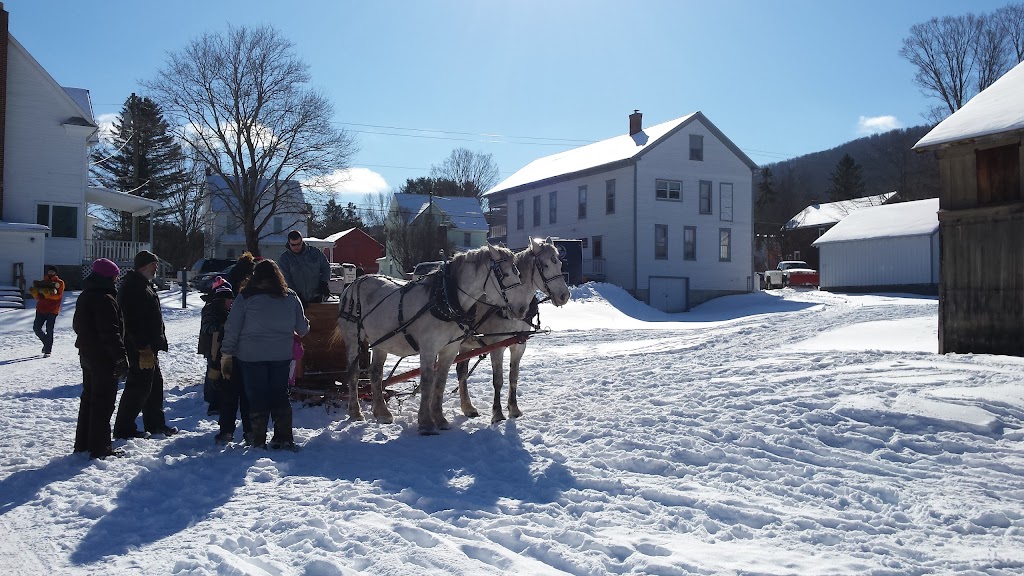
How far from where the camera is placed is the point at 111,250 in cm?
3303

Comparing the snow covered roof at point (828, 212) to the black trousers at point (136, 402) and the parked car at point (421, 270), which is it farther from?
the black trousers at point (136, 402)

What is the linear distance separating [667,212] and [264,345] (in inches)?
1262

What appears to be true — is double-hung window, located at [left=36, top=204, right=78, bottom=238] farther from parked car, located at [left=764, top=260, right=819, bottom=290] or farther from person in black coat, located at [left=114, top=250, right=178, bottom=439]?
parked car, located at [left=764, top=260, right=819, bottom=290]

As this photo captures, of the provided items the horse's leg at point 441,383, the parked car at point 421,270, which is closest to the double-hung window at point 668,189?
the parked car at point 421,270

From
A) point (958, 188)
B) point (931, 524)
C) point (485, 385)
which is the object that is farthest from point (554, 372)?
point (931, 524)

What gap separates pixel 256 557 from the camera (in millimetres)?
4727

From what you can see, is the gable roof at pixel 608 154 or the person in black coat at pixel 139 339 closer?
the person in black coat at pixel 139 339

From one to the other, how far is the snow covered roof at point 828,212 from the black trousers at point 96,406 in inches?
2566

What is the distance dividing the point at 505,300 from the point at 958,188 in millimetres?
8723

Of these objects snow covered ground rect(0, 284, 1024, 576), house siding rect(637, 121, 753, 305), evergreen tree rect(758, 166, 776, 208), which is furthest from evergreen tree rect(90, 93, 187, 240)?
evergreen tree rect(758, 166, 776, 208)

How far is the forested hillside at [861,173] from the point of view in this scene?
208ft

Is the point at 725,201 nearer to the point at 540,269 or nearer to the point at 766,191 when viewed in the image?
the point at 540,269

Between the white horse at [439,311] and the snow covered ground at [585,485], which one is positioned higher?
the white horse at [439,311]

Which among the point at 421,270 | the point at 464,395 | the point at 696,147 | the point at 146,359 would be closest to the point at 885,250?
the point at 696,147
